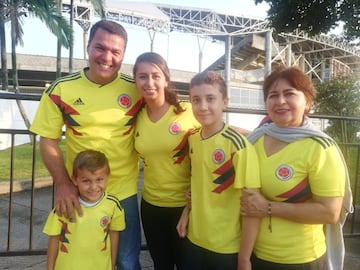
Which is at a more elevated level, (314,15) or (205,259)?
(314,15)

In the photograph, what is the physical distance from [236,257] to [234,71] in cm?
3588

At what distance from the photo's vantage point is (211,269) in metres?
1.90

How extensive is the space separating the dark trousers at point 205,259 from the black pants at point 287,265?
0.10 m

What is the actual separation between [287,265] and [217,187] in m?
0.48

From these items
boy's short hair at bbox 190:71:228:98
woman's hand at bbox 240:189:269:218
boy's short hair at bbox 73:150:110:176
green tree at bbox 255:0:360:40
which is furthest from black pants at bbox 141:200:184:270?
green tree at bbox 255:0:360:40

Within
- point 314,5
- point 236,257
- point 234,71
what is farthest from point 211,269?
point 234,71

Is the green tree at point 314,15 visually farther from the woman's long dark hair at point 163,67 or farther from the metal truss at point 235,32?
the metal truss at point 235,32

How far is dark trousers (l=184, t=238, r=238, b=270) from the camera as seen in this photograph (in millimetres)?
1844

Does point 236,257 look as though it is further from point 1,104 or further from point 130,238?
point 1,104

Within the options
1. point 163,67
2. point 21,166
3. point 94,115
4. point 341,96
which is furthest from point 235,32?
point 94,115

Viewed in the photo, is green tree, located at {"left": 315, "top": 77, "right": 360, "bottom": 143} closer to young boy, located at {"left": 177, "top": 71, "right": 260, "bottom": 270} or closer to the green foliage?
the green foliage

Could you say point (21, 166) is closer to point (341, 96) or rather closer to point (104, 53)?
point (104, 53)

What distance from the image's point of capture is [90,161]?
6.36 feet

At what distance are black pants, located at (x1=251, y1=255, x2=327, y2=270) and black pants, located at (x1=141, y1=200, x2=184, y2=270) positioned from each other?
0.48 m
